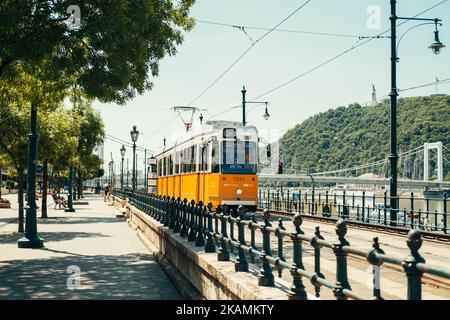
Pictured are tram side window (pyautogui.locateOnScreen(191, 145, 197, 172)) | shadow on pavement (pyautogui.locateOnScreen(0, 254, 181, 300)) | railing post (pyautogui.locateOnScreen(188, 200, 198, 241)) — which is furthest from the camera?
tram side window (pyautogui.locateOnScreen(191, 145, 197, 172))

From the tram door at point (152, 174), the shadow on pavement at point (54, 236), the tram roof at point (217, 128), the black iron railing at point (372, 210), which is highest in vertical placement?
the tram roof at point (217, 128)

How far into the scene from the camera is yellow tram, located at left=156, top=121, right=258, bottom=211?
2339 cm

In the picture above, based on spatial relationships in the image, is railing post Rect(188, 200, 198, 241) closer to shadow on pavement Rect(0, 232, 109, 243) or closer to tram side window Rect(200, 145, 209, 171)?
shadow on pavement Rect(0, 232, 109, 243)

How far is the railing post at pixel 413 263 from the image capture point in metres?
3.54

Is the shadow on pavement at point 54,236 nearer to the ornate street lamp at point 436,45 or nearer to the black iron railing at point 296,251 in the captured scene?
the black iron railing at point 296,251

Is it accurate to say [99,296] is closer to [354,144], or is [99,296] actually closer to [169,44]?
[169,44]

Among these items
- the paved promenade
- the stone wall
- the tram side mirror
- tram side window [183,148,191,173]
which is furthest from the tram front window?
the stone wall

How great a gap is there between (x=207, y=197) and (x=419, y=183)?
212 ft

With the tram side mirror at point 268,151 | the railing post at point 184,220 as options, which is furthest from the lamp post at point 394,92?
the railing post at point 184,220

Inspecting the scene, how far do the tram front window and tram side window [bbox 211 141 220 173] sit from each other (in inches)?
9.1

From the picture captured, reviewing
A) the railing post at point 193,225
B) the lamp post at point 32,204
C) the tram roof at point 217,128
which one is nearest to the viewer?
the railing post at point 193,225

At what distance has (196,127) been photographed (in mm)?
24844

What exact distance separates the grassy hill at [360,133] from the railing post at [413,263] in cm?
9500

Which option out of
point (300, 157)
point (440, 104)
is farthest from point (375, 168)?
point (440, 104)
